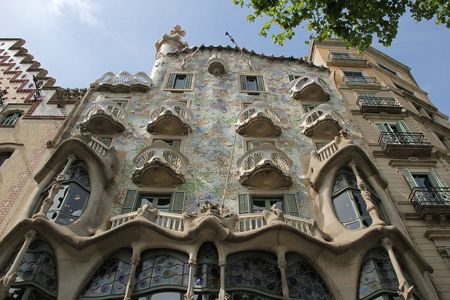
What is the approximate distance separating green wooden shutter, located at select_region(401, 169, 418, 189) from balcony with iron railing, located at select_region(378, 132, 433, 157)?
3.14 feet

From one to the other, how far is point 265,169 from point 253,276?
4616mm

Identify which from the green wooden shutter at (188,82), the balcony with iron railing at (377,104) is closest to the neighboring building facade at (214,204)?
the green wooden shutter at (188,82)

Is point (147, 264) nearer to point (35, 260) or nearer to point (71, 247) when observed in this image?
point (71, 247)

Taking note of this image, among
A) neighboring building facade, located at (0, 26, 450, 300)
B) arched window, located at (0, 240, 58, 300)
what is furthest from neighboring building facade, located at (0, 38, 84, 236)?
arched window, located at (0, 240, 58, 300)

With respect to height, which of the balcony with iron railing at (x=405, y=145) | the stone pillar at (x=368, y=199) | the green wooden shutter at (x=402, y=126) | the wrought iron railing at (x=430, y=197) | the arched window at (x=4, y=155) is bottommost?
the stone pillar at (x=368, y=199)

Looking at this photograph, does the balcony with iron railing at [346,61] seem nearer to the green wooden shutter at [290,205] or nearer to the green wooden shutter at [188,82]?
the green wooden shutter at [188,82]

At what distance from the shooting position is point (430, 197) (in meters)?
14.5

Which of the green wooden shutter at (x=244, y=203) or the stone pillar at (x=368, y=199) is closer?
the stone pillar at (x=368, y=199)

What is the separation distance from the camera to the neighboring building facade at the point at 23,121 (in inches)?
556

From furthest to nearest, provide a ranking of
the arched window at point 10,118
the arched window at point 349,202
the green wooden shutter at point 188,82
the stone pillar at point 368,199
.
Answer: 1. the green wooden shutter at point 188,82
2. the arched window at point 10,118
3. the arched window at point 349,202
4. the stone pillar at point 368,199

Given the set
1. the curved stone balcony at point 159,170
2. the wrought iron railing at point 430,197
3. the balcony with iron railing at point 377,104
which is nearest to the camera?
the wrought iron railing at point 430,197

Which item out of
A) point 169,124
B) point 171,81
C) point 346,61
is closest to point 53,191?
point 169,124

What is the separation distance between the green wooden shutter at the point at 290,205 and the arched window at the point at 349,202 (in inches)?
49.7

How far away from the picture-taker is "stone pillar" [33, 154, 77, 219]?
11444 millimetres
